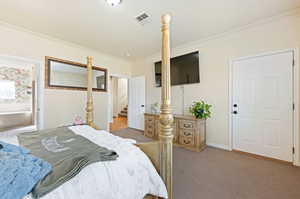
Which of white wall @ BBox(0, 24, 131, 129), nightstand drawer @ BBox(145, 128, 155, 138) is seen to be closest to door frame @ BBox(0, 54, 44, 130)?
white wall @ BBox(0, 24, 131, 129)

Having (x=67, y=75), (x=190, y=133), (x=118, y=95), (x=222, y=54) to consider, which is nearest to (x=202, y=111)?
(x=190, y=133)

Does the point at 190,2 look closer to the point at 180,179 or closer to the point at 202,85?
the point at 202,85

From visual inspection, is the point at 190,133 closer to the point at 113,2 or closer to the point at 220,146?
the point at 220,146

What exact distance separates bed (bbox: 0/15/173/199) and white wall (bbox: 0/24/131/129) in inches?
83.0

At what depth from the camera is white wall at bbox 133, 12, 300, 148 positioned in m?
2.36

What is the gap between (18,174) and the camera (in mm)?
714

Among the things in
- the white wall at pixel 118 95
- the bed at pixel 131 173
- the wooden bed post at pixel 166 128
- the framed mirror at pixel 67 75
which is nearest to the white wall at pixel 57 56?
the framed mirror at pixel 67 75

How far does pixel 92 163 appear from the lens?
89cm

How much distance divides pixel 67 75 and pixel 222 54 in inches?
156

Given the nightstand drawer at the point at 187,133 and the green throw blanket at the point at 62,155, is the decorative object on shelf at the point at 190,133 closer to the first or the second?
the nightstand drawer at the point at 187,133

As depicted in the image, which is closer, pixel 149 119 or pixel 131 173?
pixel 131 173

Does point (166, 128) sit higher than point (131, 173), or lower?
higher

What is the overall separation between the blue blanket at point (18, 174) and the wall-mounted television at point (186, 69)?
10.6ft

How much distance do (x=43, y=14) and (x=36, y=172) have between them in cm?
274
